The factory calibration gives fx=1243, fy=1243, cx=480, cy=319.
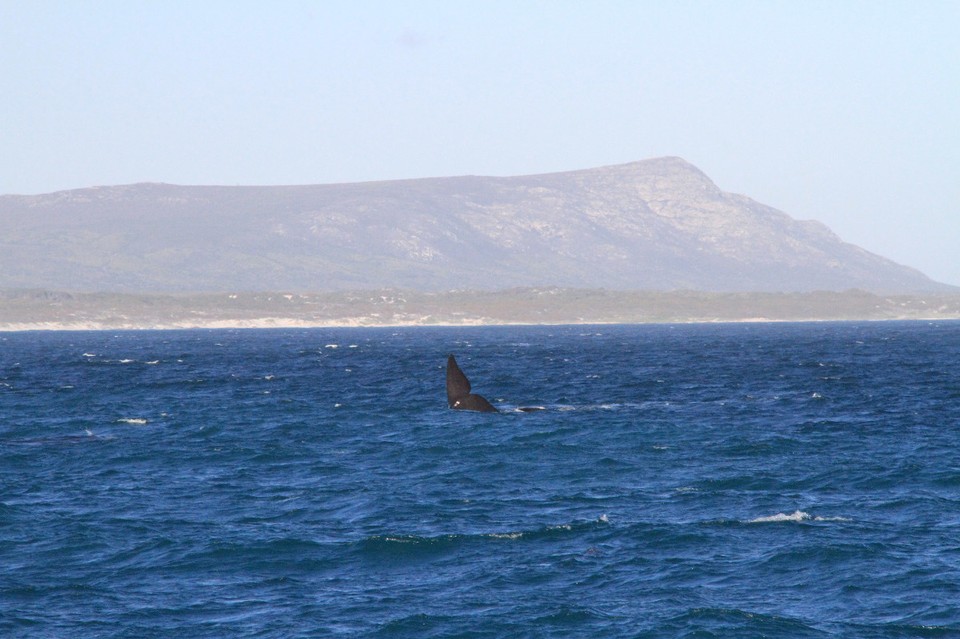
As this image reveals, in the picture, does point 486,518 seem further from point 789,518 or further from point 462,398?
point 462,398

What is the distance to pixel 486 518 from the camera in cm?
2986

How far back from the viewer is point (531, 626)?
829 inches

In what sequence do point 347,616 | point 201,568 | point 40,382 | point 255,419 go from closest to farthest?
point 347,616
point 201,568
point 255,419
point 40,382

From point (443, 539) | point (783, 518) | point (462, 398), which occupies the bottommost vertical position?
point (443, 539)

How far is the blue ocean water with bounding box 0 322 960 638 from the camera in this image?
21.9 m

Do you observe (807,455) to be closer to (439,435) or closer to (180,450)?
(439,435)

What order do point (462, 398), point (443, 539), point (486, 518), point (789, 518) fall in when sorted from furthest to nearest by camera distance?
point (462, 398) < point (486, 518) < point (789, 518) < point (443, 539)

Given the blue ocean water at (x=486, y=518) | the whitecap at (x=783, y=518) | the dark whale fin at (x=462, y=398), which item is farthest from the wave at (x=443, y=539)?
the dark whale fin at (x=462, y=398)

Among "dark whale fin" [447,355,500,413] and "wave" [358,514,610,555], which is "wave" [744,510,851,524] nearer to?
"wave" [358,514,610,555]

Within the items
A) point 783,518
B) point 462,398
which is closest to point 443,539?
point 783,518

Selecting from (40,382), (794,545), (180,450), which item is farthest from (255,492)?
(40,382)

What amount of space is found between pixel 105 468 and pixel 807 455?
2225 centimetres

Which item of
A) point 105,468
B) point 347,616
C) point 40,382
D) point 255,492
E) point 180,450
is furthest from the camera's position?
point 40,382

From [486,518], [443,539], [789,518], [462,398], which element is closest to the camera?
[443,539]
